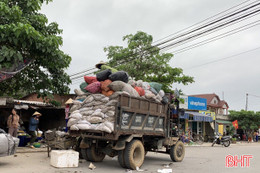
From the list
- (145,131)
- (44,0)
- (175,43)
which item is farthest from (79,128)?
(175,43)

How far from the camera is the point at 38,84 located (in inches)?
508

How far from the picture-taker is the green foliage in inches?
1394

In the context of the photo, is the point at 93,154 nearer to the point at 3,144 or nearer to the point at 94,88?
the point at 94,88

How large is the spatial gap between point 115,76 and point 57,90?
6.07 metres

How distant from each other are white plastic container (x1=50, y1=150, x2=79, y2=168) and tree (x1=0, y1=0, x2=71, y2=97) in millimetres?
4187

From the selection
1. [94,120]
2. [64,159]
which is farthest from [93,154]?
[94,120]

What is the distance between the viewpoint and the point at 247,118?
35500 mm

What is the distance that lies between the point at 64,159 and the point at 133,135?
213cm

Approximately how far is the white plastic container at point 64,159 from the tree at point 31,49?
419cm

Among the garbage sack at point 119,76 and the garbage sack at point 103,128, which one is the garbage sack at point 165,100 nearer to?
the garbage sack at point 119,76

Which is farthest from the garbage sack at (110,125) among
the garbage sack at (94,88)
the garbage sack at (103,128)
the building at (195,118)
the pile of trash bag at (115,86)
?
the building at (195,118)

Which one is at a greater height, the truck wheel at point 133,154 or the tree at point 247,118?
the tree at point 247,118

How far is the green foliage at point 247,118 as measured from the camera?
3541 cm

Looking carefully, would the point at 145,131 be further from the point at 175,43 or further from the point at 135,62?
the point at 135,62
